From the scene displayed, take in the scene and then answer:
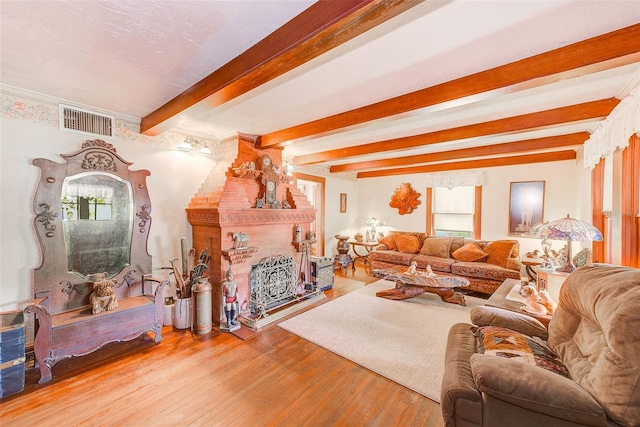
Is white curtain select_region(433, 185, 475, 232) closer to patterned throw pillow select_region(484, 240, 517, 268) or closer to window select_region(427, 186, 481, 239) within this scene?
window select_region(427, 186, 481, 239)

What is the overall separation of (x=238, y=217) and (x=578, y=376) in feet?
10.5

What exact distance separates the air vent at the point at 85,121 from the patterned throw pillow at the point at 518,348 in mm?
4033

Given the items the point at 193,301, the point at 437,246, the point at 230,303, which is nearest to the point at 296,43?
the point at 230,303

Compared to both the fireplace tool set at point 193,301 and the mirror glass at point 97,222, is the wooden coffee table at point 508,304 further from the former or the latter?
the mirror glass at point 97,222

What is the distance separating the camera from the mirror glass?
2631mm

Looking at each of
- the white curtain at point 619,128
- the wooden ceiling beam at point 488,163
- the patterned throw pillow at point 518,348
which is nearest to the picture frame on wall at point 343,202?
the wooden ceiling beam at point 488,163

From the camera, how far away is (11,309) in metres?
2.34

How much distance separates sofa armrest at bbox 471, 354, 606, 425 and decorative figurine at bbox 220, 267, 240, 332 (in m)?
2.58

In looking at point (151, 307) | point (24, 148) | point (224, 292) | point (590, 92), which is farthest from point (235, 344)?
point (590, 92)

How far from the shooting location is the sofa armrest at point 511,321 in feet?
6.35

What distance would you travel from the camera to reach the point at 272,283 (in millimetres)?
3773

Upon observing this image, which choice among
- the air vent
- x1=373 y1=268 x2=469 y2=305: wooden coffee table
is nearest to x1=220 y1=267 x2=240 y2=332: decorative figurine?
the air vent

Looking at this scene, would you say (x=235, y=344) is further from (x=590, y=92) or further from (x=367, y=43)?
(x=590, y=92)

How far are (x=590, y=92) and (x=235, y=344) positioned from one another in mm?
4187
